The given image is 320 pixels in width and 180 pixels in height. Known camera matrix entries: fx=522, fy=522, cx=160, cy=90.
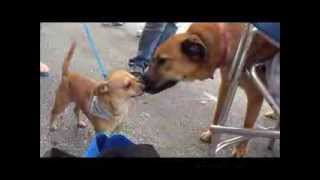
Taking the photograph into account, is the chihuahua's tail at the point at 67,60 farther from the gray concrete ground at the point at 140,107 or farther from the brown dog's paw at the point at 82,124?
the brown dog's paw at the point at 82,124

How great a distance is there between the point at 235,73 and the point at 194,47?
14 centimetres


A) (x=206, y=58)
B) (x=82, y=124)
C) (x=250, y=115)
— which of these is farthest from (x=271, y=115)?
(x=82, y=124)

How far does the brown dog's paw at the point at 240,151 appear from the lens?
167 cm

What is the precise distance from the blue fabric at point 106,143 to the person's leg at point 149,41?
8.8 inches

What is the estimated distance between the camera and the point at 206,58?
61.7 inches

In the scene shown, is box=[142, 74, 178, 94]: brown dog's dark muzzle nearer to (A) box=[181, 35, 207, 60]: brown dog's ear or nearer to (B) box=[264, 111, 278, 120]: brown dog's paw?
(A) box=[181, 35, 207, 60]: brown dog's ear

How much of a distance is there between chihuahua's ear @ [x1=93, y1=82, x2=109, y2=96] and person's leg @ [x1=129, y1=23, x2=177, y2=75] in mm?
99

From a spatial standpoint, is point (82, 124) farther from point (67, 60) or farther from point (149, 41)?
point (149, 41)

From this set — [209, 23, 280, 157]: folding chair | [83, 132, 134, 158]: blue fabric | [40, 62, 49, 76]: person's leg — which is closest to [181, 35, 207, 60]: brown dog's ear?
[209, 23, 280, 157]: folding chair

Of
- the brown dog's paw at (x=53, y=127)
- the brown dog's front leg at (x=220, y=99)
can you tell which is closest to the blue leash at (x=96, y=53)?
the brown dog's paw at (x=53, y=127)
